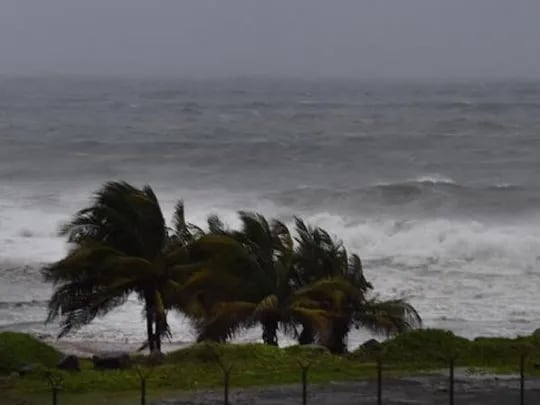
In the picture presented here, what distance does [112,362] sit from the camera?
16.3m

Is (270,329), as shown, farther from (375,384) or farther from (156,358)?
(375,384)

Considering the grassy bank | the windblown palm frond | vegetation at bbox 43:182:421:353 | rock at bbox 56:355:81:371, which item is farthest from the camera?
the windblown palm frond

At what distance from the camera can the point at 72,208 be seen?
4922cm

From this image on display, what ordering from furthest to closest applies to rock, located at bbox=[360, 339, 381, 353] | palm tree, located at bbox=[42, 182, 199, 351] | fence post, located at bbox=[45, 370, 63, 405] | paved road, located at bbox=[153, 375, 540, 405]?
palm tree, located at bbox=[42, 182, 199, 351] < rock, located at bbox=[360, 339, 381, 353] < fence post, located at bbox=[45, 370, 63, 405] < paved road, located at bbox=[153, 375, 540, 405]

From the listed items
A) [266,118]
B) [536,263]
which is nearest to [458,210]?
[536,263]

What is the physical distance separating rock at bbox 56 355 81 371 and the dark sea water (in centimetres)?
906

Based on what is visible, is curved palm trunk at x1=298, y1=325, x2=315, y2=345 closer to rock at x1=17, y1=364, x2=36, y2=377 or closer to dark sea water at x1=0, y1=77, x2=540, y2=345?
rock at x1=17, y1=364, x2=36, y2=377

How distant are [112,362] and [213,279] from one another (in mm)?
4037

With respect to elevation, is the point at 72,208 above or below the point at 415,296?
above

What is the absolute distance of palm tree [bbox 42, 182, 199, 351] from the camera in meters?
20.3

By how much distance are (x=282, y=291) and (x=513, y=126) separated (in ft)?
231

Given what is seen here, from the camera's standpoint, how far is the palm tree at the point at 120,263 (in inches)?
801

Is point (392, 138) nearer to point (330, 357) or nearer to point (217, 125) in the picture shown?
point (217, 125)

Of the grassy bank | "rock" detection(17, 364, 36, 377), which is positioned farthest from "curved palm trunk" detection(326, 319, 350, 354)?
"rock" detection(17, 364, 36, 377)
